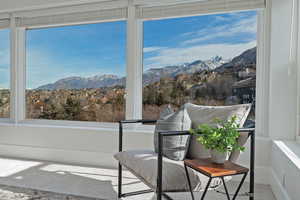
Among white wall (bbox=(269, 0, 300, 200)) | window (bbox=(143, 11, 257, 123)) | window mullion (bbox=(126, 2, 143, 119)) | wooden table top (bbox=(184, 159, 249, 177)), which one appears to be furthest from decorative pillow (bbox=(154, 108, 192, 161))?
window mullion (bbox=(126, 2, 143, 119))

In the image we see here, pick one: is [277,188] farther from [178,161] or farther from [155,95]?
[155,95]

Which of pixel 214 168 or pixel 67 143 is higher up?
pixel 214 168

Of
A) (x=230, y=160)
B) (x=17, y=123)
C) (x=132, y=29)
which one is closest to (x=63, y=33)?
(x=132, y=29)

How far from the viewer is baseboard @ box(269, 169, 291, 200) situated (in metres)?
2.11

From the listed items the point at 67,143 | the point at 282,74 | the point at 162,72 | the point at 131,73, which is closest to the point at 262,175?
the point at 282,74

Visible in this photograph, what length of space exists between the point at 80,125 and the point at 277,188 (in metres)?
2.52

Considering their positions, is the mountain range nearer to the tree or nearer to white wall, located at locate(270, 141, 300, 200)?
the tree

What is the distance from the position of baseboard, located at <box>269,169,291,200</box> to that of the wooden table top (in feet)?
2.19

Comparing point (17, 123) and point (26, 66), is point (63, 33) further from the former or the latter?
point (17, 123)

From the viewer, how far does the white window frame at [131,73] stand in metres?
2.84

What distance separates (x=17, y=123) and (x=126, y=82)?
74.1 inches

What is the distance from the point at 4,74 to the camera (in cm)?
426

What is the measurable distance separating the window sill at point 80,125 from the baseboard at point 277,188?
53.9 inches

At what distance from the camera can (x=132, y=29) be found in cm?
334
